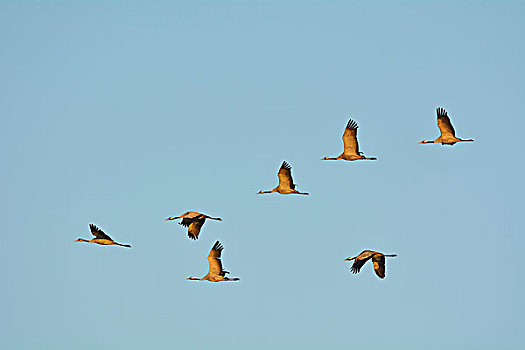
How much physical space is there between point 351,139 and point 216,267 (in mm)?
11804

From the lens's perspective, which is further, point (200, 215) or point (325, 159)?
point (325, 159)

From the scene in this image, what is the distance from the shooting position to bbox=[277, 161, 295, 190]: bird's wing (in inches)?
3206

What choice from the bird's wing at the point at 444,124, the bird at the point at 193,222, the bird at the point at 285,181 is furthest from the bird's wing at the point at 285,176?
the bird's wing at the point at 444,124

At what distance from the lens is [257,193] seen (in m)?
86.6

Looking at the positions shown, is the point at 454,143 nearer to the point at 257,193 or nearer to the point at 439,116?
the point at 439,116

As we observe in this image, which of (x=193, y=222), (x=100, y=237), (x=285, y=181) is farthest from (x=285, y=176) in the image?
(x=100, y=237)

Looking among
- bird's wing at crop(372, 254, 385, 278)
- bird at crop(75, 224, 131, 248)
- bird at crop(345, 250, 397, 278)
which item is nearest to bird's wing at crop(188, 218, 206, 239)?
bird at crop(75, 224, 131, 248)

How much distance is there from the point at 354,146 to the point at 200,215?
35.2 ft

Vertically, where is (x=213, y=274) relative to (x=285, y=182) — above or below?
below

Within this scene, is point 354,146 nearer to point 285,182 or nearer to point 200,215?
point 285,182

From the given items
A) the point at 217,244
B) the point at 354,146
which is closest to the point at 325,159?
the point at 354,146

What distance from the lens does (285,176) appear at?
81812 mm

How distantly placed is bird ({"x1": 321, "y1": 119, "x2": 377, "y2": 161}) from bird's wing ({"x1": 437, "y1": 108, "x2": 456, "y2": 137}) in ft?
15.8

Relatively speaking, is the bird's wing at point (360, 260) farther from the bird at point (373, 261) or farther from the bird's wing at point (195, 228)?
the bird's wing at point (195, 228)
